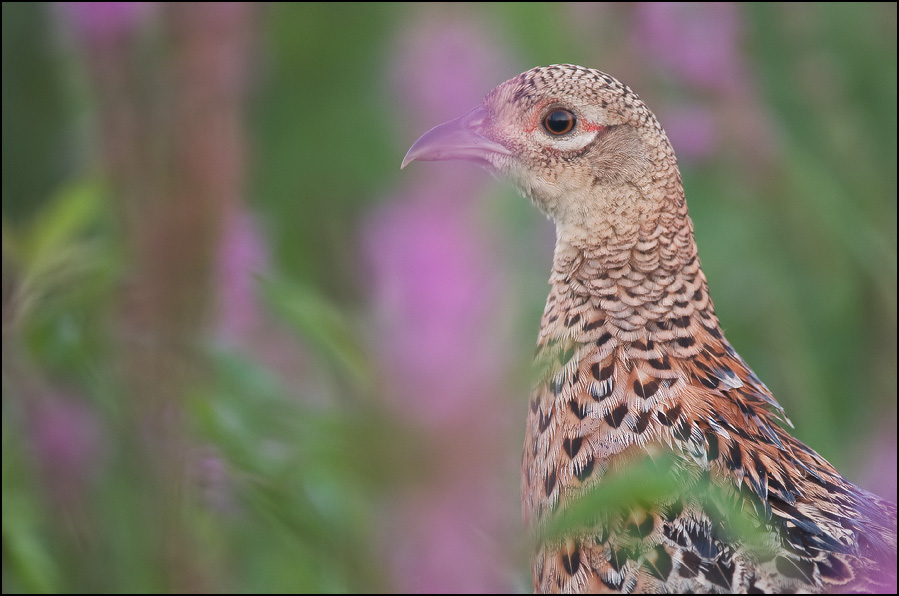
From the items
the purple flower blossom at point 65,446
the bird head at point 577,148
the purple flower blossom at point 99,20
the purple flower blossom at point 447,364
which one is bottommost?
the purple flower blossom at point 447,364

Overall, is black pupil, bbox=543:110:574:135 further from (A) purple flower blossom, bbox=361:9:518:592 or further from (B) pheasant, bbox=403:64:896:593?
(A) purple flower blossom, bbox=361:9:518:592

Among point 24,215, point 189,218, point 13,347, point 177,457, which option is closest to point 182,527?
point 177,457

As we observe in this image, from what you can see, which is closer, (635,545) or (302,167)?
(635,545)

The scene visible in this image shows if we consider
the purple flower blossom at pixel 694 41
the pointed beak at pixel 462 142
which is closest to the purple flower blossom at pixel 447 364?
the pointed beak at pixel 462 142

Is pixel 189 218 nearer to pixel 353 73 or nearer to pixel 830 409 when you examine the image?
pixel 830 409

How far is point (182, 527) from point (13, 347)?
0.58 m

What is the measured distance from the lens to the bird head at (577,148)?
6.43 ft

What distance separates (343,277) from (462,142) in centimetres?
152

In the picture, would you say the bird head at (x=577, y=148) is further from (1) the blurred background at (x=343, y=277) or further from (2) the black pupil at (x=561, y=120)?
(1) the blurred background at (x=343, y=277)

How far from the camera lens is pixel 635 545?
5.57 feet

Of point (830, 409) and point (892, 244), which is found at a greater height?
point (892, 244)

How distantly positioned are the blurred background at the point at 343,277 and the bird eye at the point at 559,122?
0.16 metres

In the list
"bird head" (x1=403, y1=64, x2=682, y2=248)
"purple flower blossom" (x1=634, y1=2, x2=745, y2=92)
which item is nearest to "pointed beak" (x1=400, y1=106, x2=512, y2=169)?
"bird head" (x1=403, y1=64, x2=682, y2=248)

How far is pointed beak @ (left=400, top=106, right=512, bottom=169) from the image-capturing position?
2014 millimetres
